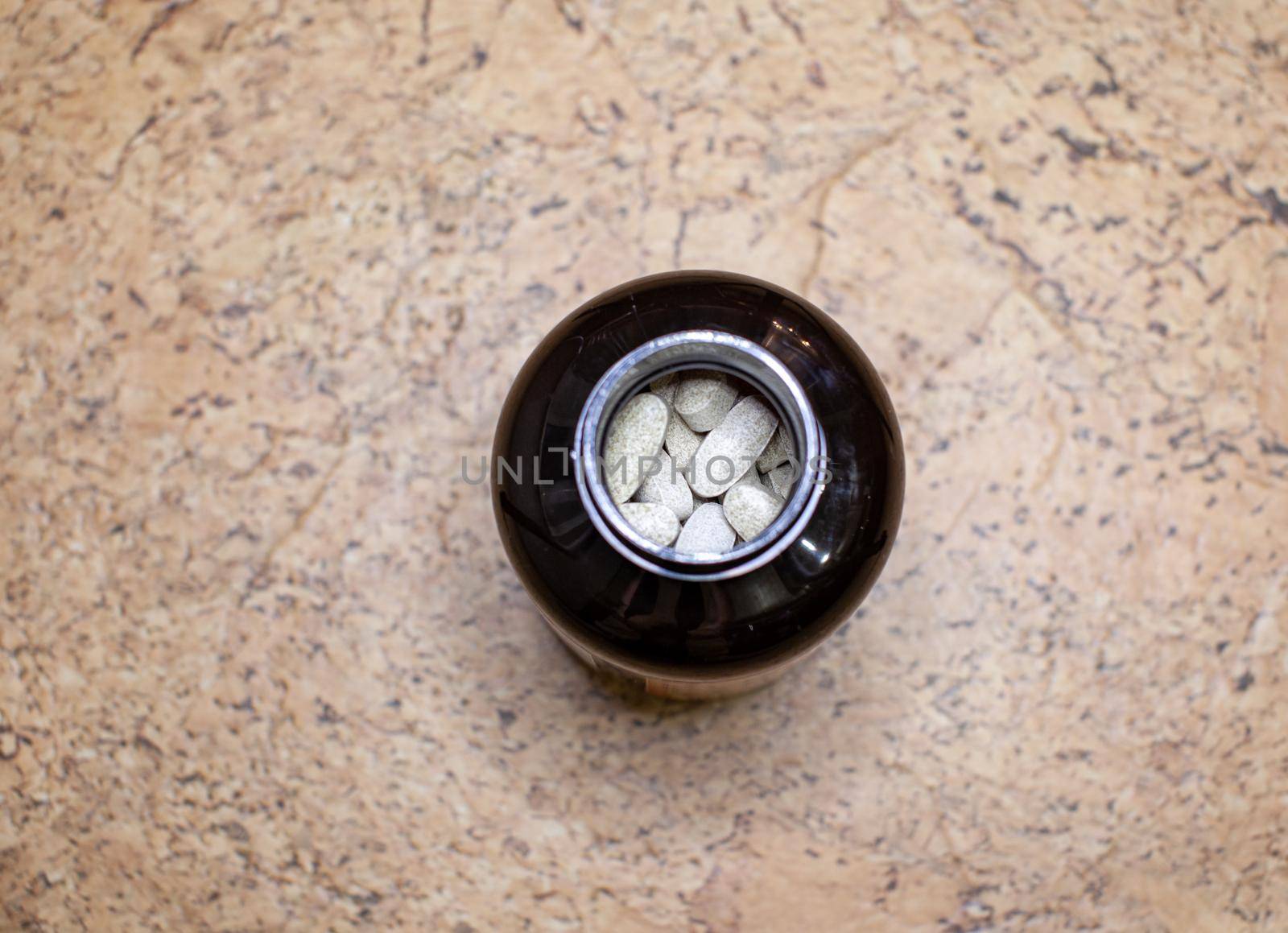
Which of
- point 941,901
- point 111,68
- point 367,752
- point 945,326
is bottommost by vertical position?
point 941,901

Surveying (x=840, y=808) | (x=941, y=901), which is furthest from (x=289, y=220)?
(x=941, y=901)

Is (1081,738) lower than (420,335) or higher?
lower

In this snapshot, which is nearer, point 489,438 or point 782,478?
point 782,478

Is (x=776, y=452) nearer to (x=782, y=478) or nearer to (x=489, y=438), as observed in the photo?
(x=782, y=478)

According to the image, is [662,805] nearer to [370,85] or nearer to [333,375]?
[333,375]

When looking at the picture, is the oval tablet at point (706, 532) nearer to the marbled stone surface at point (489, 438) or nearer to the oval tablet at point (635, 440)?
the oval tablet at point (635, 440)

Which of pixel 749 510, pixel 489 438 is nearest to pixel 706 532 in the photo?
pixel 749 510
